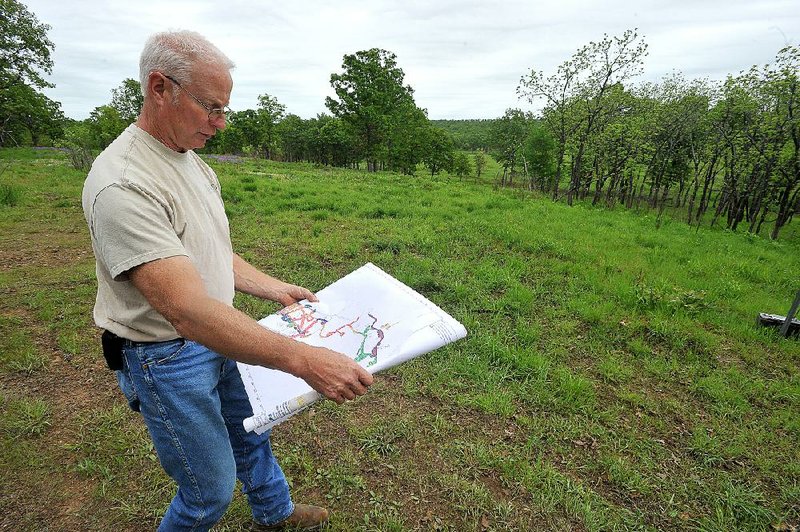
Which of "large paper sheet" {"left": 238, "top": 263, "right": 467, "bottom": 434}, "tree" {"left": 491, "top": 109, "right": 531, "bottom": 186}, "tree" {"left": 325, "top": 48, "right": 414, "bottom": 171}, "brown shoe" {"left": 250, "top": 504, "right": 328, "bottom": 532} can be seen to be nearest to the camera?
"large paper sheet" {"left": 238, "top": 263, "right": 467, "bottom": 434}

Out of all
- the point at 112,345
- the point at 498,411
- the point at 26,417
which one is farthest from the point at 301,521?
the point at 26,417

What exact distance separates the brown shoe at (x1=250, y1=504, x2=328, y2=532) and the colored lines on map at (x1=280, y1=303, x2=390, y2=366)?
4.12 ft

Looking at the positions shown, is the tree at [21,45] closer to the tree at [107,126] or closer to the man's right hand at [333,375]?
the tree at [107,126]

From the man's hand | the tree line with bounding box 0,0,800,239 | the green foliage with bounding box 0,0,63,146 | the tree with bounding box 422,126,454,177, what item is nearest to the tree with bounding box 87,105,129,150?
the tree line with bounding box 0,0,800,239

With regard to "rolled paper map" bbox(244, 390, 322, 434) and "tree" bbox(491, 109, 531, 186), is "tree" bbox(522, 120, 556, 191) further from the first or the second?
"rolled paper map" bbox(244, 390, 322, 434)

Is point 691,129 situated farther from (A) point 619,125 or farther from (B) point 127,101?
(B) point 127,101

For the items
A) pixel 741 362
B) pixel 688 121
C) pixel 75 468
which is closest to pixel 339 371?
pixel 75 468

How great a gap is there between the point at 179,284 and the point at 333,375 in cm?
58

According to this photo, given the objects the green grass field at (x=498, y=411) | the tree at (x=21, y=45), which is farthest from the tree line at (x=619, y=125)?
the green grass field at (x=498, y=411)

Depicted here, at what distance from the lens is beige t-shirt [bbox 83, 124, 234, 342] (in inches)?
51.3

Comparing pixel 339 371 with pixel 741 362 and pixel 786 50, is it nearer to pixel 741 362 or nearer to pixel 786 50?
pixel 741 362

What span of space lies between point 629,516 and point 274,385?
8.63ft

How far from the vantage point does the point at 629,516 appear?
9.39 ft

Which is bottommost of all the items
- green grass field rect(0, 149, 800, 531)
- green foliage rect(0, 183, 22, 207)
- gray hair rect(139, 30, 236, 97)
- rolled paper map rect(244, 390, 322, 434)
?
green grass field rect(0, 149, 800, 531)
